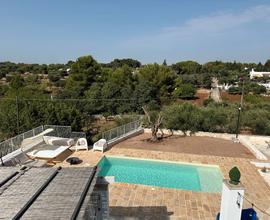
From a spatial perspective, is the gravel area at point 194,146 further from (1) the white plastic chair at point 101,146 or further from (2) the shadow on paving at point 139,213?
(2) the shadow on paving at point 139,213

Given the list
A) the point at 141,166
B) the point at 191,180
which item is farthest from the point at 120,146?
the point at 191,180

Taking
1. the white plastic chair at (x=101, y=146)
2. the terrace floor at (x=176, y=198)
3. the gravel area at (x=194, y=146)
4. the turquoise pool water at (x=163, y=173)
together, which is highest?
the white plastic chair at (x=101, y=146)

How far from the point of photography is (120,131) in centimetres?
1536

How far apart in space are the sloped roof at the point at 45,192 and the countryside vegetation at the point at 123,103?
1043 centimetres

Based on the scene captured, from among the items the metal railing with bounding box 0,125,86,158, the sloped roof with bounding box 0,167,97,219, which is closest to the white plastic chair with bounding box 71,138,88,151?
the metal railing with bounding box 0,125,86,158

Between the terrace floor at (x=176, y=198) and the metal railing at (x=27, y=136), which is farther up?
the metal railing at (x=27, y=136)

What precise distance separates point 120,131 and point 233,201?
1023 centimetres

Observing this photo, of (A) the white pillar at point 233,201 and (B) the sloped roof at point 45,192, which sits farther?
(A) the white pillar at point 233,201

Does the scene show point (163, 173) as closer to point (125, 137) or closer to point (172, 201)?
point (172, 201)

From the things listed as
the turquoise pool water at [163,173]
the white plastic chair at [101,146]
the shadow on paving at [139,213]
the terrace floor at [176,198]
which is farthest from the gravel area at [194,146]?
the shadow on paving at [139,213]

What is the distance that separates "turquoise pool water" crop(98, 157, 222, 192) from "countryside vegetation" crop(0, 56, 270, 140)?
14.7 feet

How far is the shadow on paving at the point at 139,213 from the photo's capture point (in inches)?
283

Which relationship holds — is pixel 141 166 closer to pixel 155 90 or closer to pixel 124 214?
pixel 124 214

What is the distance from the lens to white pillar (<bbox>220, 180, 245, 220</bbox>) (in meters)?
5.51
